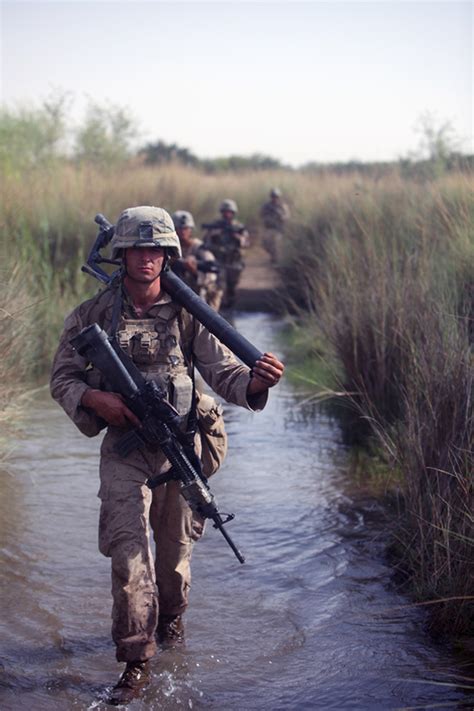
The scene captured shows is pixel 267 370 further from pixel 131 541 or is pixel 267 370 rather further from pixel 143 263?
pixel 131 541

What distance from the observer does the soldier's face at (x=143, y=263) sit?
432 centimetres

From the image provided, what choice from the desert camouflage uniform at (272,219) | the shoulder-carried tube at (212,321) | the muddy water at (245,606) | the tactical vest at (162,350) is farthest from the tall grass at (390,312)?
the desert camouflage uniform at (272,219)

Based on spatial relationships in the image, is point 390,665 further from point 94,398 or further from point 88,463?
point 88,463

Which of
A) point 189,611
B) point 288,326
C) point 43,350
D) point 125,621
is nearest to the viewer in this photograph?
point 125,621

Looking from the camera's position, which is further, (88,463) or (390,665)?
(88,463)

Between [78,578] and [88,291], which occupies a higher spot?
[88,291]

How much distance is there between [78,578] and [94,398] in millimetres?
1750

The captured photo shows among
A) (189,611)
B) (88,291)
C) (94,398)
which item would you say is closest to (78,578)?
(189,611)

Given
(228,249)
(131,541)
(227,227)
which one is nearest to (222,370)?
Answer: (131,541)

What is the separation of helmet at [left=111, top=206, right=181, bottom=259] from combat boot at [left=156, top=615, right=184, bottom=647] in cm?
166

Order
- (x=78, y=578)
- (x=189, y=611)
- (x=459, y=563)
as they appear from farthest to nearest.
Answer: (x=78, y=578) → (x=189, y=611) → (x=459, y=563)

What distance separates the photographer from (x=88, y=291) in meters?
11.8

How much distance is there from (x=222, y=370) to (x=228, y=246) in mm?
12523

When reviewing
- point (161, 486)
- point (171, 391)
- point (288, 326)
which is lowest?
point (288, 326)
